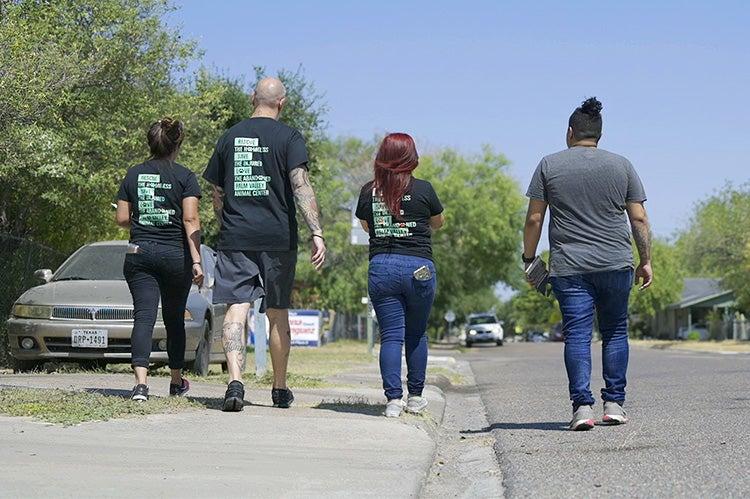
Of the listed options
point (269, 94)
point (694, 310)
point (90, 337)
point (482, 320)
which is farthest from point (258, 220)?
point (694, 310)

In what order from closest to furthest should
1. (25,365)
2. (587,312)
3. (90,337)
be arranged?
(587,312)
(90,337)
(25,365)

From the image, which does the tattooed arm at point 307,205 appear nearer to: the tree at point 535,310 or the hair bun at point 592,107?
the hair bun at point 592,107

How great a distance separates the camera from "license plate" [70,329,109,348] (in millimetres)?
12016

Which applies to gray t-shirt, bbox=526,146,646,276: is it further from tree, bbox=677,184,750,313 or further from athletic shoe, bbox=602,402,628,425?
tree, bbox=677,184,750,313

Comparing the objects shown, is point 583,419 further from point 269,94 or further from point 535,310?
point 535,310

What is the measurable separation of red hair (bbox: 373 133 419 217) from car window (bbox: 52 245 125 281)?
5197 mm

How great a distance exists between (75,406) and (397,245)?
2.29 m

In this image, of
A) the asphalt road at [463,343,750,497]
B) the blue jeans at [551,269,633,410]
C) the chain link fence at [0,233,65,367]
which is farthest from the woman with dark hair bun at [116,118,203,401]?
the chain link fence at [0,233,65,367]

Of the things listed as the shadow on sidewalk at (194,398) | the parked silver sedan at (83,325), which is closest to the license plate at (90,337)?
the parked silver sedan at (83,325)

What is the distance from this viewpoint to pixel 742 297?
2901 inches

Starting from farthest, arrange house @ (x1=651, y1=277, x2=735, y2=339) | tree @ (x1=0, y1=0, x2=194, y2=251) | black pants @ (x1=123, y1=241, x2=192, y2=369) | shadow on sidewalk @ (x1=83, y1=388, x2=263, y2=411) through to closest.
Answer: house @ (x1=651, y1=277, x2=735, y2=339), tree @ (x1=0, y1=0, x2=194, y2=251), black pants @ (x1=123, y1=241, x2=192, y2=369), shadow on sidewalk @ (x1=83, y1=388, x2=263, y2=411)

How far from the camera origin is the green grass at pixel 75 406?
7.48m

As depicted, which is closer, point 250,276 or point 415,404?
point 250,276

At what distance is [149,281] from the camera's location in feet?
29.2
